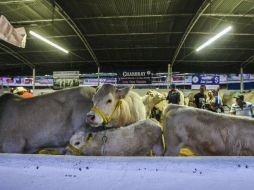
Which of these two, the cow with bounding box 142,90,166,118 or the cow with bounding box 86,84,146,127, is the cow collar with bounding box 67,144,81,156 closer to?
the cow with bounding box 86,84,146,127

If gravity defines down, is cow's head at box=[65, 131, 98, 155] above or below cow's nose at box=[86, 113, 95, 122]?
below

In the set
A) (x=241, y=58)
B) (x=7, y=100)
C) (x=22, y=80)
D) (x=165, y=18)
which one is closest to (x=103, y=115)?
(x=7, y=100)

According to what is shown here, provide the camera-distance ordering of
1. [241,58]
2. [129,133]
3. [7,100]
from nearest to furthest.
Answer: [129,133], [7,100], [241,58]

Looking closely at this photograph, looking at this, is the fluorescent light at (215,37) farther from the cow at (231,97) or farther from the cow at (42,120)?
the cow at (42,120)

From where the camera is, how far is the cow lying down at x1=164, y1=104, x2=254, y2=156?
3.19m

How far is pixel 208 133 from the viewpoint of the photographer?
334 cm

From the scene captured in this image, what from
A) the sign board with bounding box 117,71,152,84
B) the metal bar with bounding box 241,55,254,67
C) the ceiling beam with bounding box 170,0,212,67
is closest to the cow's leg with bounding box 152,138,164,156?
the ceiling beam with bounding box 170,0,212,67

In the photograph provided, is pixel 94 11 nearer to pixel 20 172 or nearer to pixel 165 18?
pixel 165 18

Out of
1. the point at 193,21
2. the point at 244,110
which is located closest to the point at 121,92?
the point at 244,110

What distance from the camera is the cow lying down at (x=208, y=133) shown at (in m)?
3.19

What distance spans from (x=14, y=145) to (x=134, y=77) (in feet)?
41.6

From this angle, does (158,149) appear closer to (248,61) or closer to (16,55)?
(16,55)

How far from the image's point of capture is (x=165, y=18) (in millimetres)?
12023

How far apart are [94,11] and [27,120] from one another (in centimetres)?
836
